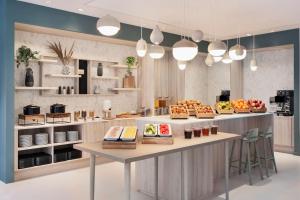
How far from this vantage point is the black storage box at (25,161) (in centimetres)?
469

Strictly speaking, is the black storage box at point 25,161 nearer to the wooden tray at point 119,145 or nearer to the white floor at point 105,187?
the white floor at point 105,187

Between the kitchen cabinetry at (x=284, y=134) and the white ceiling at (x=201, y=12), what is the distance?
216 centimetres

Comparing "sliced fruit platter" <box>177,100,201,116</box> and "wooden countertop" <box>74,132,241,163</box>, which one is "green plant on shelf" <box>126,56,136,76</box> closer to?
"sliced fruit platter" <box>177,100,201,116</box>

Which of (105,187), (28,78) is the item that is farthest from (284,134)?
(28,78)

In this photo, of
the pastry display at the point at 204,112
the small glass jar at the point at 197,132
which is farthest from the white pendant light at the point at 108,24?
the pastry display at the point at 204,112

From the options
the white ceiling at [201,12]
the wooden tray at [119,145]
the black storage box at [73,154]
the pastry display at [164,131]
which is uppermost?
the white ceiling at [201,12]

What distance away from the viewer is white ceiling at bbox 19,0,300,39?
15.5 feet

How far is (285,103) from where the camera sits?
7164 mm

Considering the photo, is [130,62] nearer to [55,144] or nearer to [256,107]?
[55,144]

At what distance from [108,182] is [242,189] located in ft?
6.86

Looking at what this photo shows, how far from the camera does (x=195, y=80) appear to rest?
884 centimetres

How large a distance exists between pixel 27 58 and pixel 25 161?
5.68ft

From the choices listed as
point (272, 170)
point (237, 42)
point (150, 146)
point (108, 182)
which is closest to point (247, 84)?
point (237, 42)

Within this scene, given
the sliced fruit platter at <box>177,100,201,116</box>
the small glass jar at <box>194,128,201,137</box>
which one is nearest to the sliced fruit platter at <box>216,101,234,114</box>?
the sliced fruit platter at <box>177,100,201,116</box>
